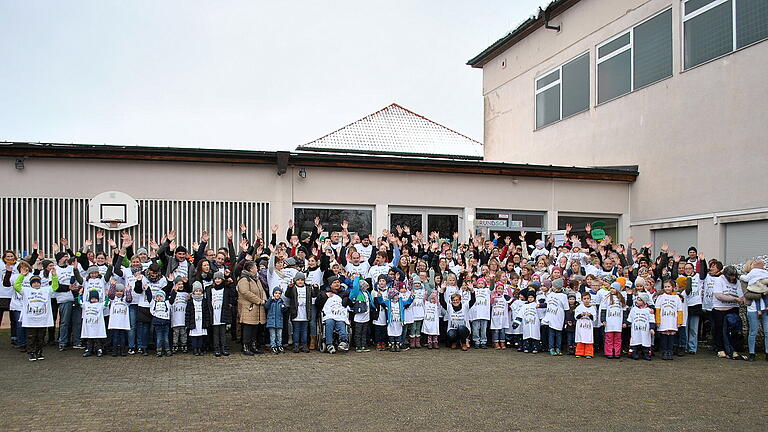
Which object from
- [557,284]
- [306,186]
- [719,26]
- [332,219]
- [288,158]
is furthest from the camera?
[719,26]

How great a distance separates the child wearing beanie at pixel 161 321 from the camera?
38.6 feet

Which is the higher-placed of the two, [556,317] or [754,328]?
[556,317]

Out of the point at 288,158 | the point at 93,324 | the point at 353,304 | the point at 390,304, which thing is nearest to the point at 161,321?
the point at 93,324

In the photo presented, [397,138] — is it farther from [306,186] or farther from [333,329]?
[333,329]

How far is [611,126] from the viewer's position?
2156cm

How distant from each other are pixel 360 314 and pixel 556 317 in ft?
11.5

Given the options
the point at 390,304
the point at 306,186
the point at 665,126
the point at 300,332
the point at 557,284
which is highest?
the point at 665,126

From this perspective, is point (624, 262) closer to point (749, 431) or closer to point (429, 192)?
point (429, 192)

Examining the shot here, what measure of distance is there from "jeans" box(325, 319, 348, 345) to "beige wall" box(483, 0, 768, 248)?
10069mm

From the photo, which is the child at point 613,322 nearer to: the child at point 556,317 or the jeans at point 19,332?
the child at point 556,317

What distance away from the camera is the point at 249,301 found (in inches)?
480

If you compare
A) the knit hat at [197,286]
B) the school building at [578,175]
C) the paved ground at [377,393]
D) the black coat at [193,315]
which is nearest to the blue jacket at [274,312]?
the paved ground at [377,393]

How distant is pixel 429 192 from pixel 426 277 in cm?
467

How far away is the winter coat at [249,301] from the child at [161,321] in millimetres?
1194
